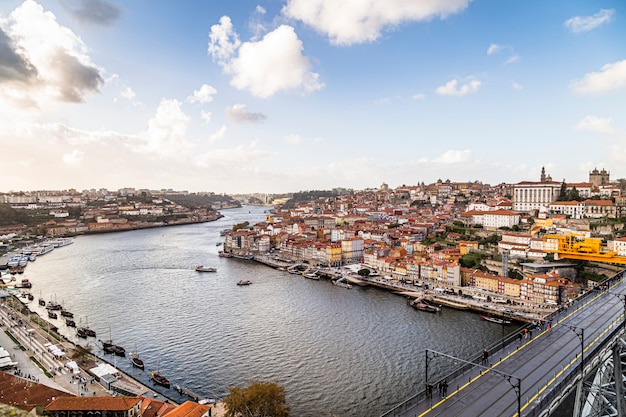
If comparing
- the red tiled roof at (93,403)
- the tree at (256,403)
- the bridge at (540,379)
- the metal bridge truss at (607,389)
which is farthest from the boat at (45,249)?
the metal bridge truss at (607,389)

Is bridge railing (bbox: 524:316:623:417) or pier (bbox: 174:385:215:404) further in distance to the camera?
pier (bbox: 174:385:215:404)

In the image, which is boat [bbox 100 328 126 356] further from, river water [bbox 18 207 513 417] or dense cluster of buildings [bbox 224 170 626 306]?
dense cluster of buildings [bbox 224 170 626 306]

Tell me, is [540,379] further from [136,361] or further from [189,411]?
[136,361]

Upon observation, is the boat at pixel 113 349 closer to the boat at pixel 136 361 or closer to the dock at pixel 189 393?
the boat at pixel 136 361

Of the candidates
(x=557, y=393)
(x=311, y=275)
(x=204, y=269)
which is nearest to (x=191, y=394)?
(x=557, y=393)

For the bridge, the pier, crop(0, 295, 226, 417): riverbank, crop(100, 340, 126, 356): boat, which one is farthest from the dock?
the bridge

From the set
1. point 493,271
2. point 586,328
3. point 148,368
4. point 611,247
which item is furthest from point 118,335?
point 611,247

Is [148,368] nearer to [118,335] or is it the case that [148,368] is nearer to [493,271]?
[118,335]

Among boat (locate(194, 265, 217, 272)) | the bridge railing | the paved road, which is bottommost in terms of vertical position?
boat (locate(194, 265, 217, 272))
